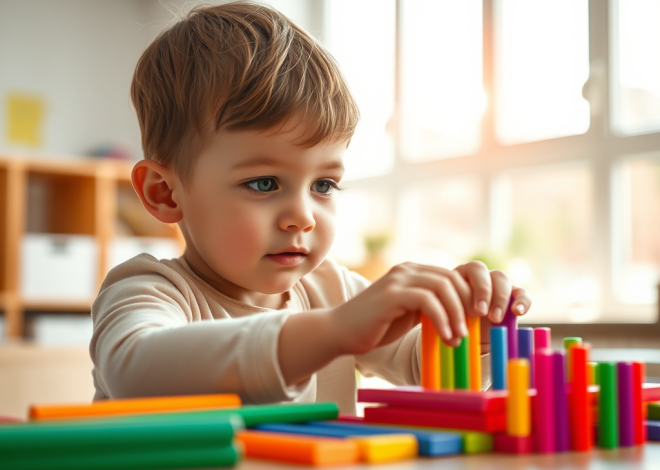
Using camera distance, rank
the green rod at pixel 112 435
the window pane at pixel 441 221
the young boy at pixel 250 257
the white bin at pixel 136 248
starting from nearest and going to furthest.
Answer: the green rod at pixel 112 435 → the young boy at pixel 250 257 → the window pane at pixel 441 221 → the white bin at pixel 136 248

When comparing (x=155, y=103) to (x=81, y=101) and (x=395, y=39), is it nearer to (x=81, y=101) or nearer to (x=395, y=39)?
(x=395, y=39)

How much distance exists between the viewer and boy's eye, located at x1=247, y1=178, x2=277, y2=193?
0.87 m

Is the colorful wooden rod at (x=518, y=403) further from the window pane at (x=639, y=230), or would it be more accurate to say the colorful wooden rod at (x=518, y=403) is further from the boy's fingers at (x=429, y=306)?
the window pane at (x=639, y=230)

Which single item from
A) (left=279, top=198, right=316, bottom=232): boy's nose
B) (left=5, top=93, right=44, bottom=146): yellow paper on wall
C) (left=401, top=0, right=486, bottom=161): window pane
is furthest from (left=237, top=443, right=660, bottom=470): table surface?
(left=5, top=93, right=44, bottom=146): yellow paper on wall

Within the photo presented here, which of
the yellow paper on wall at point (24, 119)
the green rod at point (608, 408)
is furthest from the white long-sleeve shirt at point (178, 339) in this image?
the yellow paper on wall at point (24, 119)

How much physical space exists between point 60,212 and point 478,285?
360 centimetres

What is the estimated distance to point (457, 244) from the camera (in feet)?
10.2

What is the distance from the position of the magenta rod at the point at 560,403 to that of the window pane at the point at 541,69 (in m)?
2.26

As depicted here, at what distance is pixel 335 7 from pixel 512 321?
11.0ft

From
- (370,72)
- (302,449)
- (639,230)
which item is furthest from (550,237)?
(302,449)

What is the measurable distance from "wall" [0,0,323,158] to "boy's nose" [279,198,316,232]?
298 cm

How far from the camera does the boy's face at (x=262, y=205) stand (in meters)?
0.86

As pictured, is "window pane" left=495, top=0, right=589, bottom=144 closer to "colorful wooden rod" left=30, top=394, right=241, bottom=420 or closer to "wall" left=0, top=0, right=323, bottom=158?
"wall" left=0, top=0, right=323, bottom=158

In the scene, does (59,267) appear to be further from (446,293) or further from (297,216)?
(446,293)
